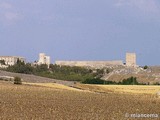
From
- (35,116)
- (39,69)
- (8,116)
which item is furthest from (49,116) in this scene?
(39,69)

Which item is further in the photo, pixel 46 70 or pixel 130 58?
pixel 130 58

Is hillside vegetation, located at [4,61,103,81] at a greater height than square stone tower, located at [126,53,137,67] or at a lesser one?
Result: lesser

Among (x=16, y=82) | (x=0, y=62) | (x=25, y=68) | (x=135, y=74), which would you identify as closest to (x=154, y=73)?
(x=135, y=74)

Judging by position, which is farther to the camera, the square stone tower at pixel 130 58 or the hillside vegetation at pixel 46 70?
the square stone tower at pixel 130 58

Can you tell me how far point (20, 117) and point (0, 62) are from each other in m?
149

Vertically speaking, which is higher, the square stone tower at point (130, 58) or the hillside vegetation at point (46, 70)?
the square stone tower at point (130, 58)

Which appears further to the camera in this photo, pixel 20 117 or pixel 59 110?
pixel 59 110

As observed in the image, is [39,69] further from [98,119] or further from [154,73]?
[98,119]

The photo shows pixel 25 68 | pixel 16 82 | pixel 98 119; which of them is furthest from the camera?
pixel 25 68

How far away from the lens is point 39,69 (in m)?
133

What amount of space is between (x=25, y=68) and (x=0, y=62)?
44231 mm

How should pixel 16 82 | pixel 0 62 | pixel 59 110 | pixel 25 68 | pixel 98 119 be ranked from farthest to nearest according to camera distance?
1. pixel 0 62
2. pixel 25 68
3. pixel 16 82
4. pixel 59 110
5. pixel 98 119

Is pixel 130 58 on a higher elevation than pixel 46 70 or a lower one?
higher

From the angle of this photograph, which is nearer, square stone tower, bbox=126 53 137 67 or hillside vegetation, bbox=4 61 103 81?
hillside vegetation, bbox=4 61 103 81
